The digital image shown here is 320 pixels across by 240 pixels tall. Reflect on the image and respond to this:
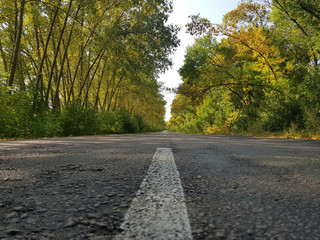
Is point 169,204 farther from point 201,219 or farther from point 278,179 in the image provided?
point 278,179

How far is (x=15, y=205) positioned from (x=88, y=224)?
1.73ft

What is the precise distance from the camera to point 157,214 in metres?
1.11

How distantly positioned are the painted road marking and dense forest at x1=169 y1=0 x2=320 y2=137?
929 cm

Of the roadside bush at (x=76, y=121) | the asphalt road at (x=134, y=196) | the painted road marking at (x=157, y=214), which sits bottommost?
the asphalt road at (x=134, y=196)

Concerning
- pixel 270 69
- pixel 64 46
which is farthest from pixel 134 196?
pixel 64 46

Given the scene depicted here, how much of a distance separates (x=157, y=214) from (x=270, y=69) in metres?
15.5

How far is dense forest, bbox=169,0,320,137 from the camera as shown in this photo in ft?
37.2

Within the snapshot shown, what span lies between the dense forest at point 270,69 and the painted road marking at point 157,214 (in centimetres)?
929

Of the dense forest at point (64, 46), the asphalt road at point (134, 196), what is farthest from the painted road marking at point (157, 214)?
the dense forest at point (64, 46)

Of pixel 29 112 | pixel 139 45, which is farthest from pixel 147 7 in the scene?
pixel 29 112

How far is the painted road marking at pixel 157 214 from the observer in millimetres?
909

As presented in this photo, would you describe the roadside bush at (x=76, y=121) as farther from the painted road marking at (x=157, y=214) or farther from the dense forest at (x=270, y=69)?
the painted road marking at (x=157, y=214)

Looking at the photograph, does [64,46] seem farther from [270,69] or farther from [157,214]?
[157,214]

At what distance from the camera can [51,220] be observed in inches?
41.9
